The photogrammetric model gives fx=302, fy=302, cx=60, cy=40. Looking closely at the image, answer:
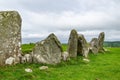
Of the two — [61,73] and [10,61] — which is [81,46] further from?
[61,73]

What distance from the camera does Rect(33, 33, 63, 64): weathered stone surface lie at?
28.3 metres

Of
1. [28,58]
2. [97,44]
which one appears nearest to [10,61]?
[28,58]

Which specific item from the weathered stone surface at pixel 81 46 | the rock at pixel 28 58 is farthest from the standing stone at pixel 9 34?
the weathered stone surface at pixel 81 46

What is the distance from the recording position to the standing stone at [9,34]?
26.3 metres

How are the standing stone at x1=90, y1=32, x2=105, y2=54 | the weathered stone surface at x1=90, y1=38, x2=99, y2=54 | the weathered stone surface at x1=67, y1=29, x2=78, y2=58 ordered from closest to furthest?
the weathered stone surface at x1=67, y1=29, x2=78, y2=58 < the weathered stone surface at x1=90, y1=38, x2=99, y2=54 < the standing stone at x1=90, y1=32, x2=105, y2=54

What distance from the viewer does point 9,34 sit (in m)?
26.8

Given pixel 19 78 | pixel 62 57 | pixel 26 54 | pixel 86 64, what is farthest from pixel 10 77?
pixel 86 64

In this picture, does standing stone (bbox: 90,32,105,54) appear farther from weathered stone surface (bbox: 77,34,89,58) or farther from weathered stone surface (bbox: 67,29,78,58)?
weathered stone surface (bbox: 67,29,78,58)

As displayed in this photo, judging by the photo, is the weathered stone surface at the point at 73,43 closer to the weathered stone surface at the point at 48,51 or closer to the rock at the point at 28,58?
the weathered stone surface at the point at 48,51

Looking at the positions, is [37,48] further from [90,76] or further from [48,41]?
[90,76]

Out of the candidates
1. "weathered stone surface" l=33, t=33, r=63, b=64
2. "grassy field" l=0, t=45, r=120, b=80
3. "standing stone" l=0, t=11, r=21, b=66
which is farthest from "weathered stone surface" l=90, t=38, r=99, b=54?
"standing stone" l=0, t=11, r=21, b=66

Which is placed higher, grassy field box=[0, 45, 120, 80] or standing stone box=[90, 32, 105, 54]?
standing stone box=[90, 32, 105, 54]

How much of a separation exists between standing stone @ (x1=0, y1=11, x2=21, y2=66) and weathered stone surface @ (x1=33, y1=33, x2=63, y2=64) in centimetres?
186

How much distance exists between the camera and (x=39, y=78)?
884 inches
